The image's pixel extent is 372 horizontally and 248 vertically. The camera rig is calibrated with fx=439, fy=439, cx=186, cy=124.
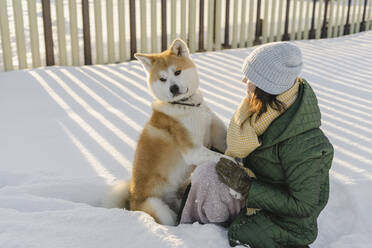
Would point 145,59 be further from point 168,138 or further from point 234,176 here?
point 234,176

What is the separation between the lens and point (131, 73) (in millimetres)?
5129

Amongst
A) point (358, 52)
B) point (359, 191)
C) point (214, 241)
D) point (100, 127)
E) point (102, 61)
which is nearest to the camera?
point (214, 241)

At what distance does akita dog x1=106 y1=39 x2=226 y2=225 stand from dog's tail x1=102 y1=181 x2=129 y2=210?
0.01m

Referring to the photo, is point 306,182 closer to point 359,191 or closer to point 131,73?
point 359,191

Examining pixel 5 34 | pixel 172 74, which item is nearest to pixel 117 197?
pixel 172 74

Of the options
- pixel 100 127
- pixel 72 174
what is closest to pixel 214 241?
pixel 72 174

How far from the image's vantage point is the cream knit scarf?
1.92 meters

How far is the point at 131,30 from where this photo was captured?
220 inches

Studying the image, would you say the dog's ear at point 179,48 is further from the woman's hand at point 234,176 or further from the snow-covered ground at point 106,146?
the snow-covered ground at point 106,146

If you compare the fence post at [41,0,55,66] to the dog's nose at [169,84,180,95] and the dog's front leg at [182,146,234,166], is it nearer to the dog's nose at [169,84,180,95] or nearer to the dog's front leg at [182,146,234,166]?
the dog's nose at [169,84,180,95]

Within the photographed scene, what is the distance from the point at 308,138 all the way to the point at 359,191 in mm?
945

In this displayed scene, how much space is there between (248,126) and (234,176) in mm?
235

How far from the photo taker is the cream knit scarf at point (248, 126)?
1919 mm

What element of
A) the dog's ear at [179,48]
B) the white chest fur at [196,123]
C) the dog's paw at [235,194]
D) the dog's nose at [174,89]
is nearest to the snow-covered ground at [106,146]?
the dog's paw at [235,194]
